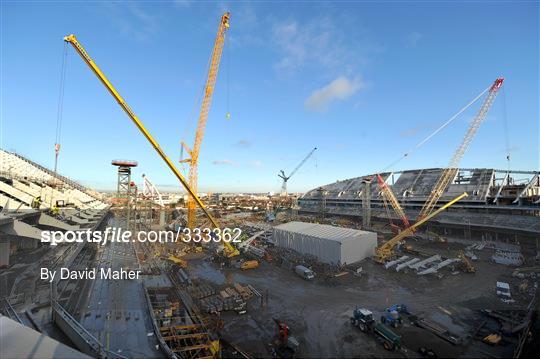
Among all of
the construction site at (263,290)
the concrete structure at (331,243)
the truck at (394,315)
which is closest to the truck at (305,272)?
the construction site at (263,290)

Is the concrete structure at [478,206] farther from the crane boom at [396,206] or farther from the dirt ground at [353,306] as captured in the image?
the dirt ground at [353,306]

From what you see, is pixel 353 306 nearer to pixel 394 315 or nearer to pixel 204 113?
pixel 394 315

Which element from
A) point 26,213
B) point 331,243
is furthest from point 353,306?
point 26,213

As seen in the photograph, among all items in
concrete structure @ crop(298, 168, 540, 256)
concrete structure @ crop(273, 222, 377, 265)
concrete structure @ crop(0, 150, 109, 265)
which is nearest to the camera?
concrete structure @ crop(0, 150, 109, 265)

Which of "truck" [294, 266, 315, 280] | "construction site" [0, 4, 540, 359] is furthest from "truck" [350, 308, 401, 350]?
"truck" [294, 266, 315, 280]

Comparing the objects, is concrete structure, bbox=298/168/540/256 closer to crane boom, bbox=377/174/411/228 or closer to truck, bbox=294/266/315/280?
crane boom, bbox=377/174/411/228

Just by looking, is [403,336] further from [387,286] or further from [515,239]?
[515,239]

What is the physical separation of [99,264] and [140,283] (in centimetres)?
871

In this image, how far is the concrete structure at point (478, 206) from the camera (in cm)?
4072

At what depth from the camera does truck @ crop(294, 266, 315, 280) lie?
85.5 feet

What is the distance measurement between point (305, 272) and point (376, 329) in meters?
11.1

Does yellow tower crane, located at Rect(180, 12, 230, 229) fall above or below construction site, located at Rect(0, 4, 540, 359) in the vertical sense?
above

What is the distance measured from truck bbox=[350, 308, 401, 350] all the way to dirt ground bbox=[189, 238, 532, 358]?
0.37 metres

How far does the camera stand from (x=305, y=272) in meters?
26.5
